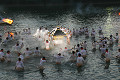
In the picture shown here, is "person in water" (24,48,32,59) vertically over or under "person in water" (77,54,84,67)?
over

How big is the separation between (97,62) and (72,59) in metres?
A: 3.53

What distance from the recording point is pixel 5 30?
47.5 meters

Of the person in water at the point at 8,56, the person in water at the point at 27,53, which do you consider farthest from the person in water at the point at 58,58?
the person in water at the point at 8,56

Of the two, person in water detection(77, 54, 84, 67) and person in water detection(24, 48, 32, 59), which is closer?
person in water detection(77, 54, 84, 67)

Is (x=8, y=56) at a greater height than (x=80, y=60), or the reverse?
(x=8, y=56)

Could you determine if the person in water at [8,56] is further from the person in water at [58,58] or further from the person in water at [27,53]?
the person in water at [58,58]

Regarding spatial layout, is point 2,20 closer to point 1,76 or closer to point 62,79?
point 1,76

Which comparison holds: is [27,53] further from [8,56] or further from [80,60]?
[80,60]

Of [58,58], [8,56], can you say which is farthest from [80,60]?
[8,56]

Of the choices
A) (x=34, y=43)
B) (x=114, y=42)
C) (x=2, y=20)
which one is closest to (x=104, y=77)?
(x=114, y=42)

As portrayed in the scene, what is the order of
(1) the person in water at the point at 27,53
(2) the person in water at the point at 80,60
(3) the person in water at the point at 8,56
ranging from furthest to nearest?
1. (1) the person in water at the point at 27,53
2. (3) the person in water at the point at 8,56
3. (2) the person in water at the point at 80,60

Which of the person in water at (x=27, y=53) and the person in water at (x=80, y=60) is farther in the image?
the person in water at (x=27, y=53)

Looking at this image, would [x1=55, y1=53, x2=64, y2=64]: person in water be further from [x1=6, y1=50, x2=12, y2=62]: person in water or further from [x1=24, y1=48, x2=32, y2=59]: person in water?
[x1=6, y1=50, x2=12, y2=62]: person in water

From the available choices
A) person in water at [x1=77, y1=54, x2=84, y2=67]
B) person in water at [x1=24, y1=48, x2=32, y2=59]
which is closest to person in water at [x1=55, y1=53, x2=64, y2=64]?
person in water at [x1=77, y1=54, x2=84, y2=67]
